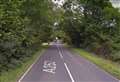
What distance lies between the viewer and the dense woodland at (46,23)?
23.6 meters

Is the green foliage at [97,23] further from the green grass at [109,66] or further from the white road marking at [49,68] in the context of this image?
the white road marking at [49,68]

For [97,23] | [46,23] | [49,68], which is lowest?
[49,68]

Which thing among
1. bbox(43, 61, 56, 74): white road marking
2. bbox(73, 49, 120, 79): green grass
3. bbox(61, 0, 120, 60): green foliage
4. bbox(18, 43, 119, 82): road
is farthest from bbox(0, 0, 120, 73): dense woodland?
bbox(73, 49, 120, 79): green grass

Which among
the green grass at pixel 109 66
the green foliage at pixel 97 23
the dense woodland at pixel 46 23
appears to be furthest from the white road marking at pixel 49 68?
the green foliage at pixel 97 23

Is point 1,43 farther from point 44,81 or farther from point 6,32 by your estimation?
point 44,81

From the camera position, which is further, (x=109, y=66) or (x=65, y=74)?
(x=109, y=66)

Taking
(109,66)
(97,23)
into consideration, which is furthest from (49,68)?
(97,23)

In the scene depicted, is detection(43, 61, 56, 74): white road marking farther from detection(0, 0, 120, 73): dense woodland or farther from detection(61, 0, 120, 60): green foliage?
detection(61, 0, 120, 60): green foliage

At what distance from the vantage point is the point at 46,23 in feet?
213

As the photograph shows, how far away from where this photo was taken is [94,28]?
194 ft

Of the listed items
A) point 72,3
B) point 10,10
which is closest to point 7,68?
point 10,10

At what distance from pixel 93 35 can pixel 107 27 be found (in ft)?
10.1

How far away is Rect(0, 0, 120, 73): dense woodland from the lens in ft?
77.4

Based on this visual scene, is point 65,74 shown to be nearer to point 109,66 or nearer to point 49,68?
point 49,68
